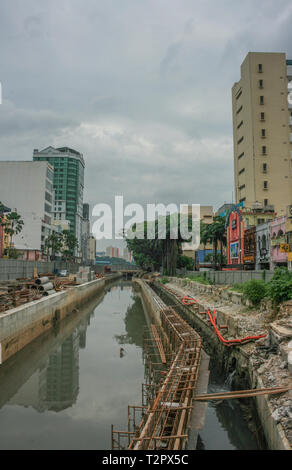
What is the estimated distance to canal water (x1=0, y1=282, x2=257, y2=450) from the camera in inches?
378

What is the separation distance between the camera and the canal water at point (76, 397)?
31.5 ft

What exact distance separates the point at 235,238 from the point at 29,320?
117 feet

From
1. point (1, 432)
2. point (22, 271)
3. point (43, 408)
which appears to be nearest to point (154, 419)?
point (1, 432)

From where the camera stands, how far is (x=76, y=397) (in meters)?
13.0

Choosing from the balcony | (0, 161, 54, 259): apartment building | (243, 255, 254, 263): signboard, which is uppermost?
the balcony

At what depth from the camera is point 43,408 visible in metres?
12.3

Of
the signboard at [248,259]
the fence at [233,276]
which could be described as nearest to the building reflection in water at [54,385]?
the fence at [233,276]

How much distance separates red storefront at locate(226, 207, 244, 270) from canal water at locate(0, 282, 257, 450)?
27.0m

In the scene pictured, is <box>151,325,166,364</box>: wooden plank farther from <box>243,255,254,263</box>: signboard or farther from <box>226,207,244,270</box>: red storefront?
<box>243,255,254,263</box>: signboard

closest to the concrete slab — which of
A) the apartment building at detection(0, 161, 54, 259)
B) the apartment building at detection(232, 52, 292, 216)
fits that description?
the apartment building at detection(232, 52, 292, 216)

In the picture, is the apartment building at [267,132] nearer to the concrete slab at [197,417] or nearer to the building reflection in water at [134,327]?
the building reflection in water at [134,327]

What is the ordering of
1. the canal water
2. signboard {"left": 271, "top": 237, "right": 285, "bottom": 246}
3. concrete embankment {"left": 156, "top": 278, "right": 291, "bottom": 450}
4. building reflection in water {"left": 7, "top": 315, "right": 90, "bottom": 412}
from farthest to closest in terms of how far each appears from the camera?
signboard {"left": 271, "top": 237, "right": 285, "bottom": 246}, building reflection in water {"left": 7, "top": 315, "right": 90, "bottom": 412}, the canal water, concrete embankment {"left": 156, "top": 278, "right": 291, "bottom": 450}
